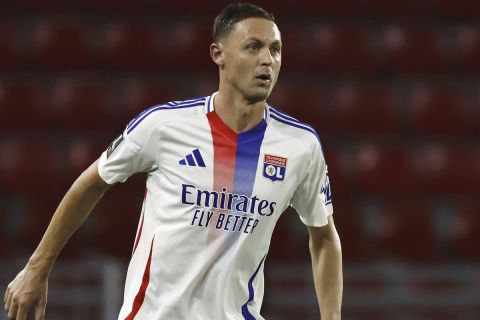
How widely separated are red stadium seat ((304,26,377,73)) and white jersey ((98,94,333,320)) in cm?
550

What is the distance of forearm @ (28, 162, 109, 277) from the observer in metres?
2.95

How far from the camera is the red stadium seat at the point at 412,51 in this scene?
862 centimetres

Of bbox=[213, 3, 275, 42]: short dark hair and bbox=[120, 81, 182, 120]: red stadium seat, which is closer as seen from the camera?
bbox=[213, 3, 275, 42]: short dark hair

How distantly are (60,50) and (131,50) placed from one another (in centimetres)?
61

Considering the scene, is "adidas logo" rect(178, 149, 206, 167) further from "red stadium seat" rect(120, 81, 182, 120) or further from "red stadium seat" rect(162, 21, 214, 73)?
"red stadium seat" rect(162, 21, 214, 73)

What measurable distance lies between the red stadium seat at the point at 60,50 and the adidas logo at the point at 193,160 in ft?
17.6

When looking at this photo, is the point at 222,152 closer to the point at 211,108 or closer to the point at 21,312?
the point at 211,108

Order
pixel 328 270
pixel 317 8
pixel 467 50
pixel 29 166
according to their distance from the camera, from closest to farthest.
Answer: pixel 328 270, pixel 29 166, pixel 467 50, pixel 317 8

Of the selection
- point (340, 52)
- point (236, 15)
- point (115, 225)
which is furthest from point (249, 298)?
point (340, 52)

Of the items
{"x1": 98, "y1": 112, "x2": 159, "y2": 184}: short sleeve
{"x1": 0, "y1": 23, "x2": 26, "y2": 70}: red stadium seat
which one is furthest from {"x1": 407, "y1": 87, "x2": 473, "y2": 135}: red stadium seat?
{"x1": 98, "y1": 112, "x2": 159, "y2": 184}: short sleeve

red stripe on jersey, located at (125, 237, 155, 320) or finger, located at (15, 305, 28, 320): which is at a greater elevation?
red stripe on jersey, located at (125, 237, 155, 320)

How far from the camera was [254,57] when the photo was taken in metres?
2.92

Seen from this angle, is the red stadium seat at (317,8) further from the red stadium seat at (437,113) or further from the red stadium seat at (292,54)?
A: the red stadium seat at (437,113)

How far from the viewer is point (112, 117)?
7.70 meters
